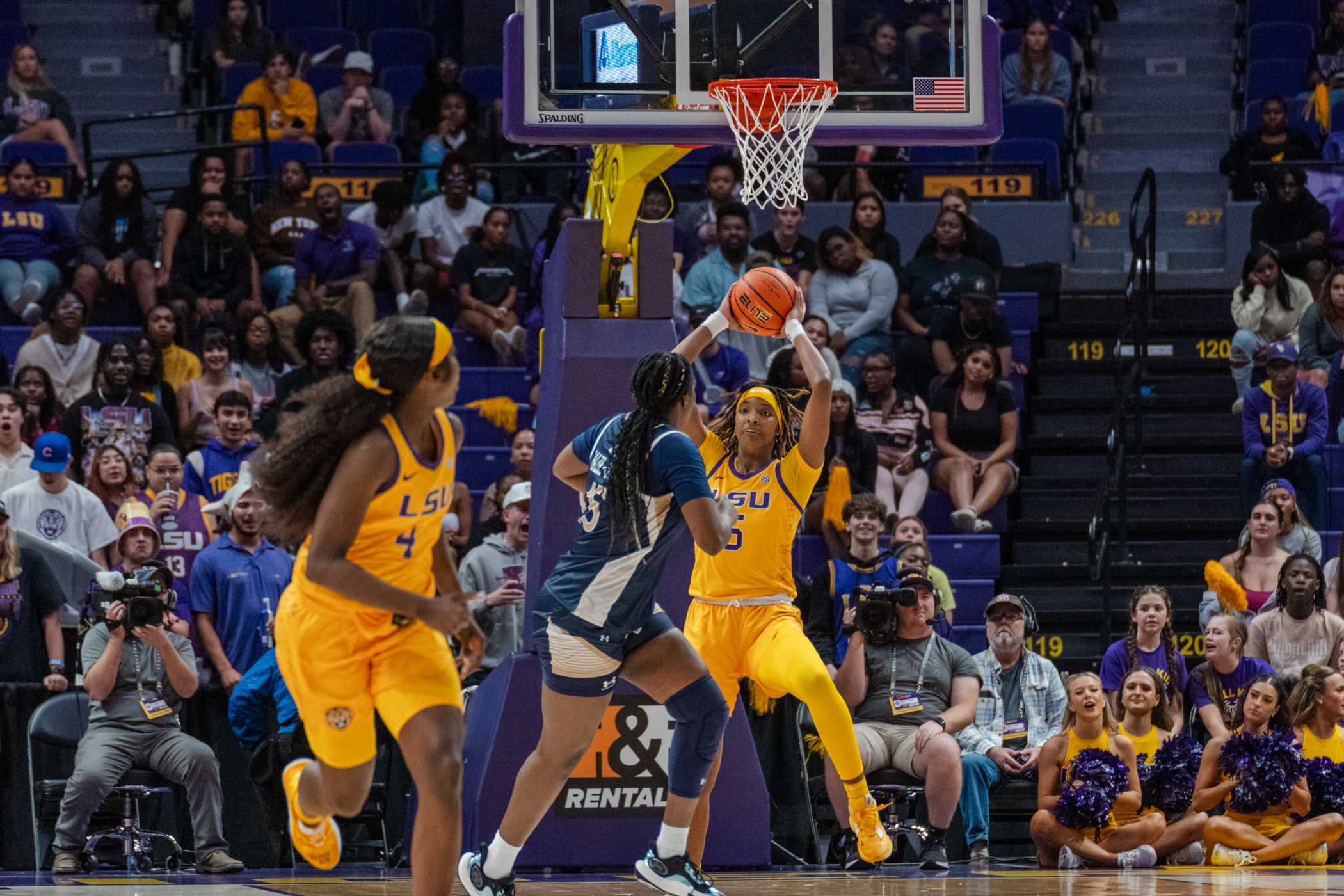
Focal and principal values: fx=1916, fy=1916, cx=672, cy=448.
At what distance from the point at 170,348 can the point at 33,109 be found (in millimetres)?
4237

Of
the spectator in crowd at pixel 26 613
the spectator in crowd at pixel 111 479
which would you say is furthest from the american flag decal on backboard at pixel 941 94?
the spectator in crowd at pixel 111 479

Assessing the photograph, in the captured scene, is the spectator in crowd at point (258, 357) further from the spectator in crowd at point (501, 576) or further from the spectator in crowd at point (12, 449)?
the spectator in crowd at point (501, 576)

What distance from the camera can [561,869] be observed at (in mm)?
8773

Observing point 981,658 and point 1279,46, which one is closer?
point 981,658

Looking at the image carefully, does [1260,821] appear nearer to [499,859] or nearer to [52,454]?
[499,859]

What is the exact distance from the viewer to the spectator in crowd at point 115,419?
40.0ft

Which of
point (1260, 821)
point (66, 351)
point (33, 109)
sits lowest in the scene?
point (1260, 821)

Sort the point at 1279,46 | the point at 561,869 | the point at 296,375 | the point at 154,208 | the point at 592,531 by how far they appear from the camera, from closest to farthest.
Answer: the point at 592,531 < the point at 561,869 < the point at 296,375 < the point at 154,208 < the point at 1279,46

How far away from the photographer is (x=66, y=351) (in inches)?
530

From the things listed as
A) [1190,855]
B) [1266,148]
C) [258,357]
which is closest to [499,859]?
[1190,855]

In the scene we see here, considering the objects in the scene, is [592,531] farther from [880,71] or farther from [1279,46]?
[1279,46]

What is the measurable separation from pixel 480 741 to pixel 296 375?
4.79 meters

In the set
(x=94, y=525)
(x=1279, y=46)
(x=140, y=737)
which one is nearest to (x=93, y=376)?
(x=94, y=525)

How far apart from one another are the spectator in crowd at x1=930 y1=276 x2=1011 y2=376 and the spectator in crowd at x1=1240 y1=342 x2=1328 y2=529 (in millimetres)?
1826
